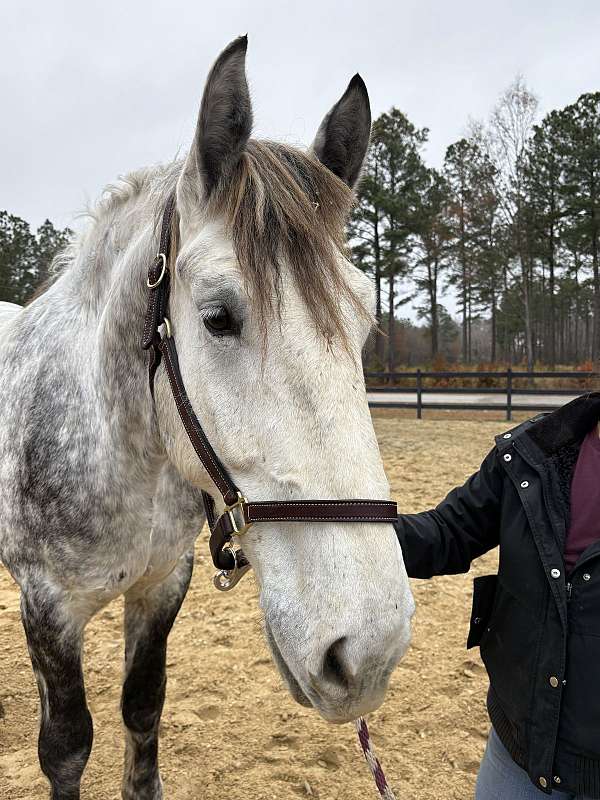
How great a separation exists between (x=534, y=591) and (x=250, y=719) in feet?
7.19

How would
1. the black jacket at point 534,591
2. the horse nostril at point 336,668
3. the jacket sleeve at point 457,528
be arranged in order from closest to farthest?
the horse nostril at point 336,668 → the black jacket at point 534,591 → the jacket sleeve at point 457,528

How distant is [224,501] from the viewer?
138cm

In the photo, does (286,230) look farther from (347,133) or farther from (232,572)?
(232,572)

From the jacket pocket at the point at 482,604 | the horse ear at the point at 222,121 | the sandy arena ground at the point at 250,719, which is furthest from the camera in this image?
the sandy arena ground at the point at 250,719

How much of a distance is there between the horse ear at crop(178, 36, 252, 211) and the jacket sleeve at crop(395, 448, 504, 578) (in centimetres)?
121

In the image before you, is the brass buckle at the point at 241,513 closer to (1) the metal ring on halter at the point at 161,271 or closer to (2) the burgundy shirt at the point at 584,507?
(1) the metal ring on halter at the point at 161,271

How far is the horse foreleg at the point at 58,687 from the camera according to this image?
198 cm

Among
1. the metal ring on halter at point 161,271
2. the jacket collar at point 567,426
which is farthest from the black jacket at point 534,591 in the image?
the metal ring on halter at point 161,271

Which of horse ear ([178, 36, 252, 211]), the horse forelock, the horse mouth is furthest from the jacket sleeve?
horse ear ([178, 36, 252, 211])

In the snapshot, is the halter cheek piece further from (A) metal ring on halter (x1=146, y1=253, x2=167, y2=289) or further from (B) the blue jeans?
(B) the blue jeans

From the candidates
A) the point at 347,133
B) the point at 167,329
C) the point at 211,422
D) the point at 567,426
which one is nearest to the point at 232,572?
the point at 211,422

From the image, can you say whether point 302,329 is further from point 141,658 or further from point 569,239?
point 569,239

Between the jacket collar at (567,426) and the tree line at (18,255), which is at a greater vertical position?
the tree line at (18,255)

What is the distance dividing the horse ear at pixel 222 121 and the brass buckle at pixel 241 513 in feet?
2.53
